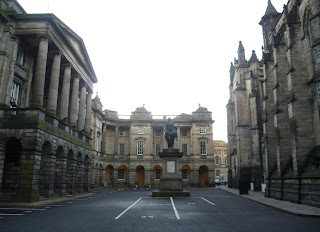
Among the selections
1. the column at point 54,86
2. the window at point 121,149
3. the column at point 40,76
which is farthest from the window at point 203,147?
the column at point 40,76

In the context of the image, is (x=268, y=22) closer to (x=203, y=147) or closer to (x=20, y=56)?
(x=20, y=56)

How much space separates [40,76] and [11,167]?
7.54 metres

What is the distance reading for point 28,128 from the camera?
18.8 m

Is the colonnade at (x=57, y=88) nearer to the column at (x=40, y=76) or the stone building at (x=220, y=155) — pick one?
the column at (x=40, y=76)

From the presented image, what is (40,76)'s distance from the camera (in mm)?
21125

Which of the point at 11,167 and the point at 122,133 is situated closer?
the point at 11,167

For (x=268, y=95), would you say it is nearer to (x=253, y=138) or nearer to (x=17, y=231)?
(x=253, y=138)

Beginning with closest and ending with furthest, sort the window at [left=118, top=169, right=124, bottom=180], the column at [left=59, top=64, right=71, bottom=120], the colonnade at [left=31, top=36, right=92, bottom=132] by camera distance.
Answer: the colonnade at [left=31, top=36, right=92, bottom=132]
the column at [left=59, top=64, right=71, bottom=120]
the window at [left=118, top=169, right=124, bottom=180]

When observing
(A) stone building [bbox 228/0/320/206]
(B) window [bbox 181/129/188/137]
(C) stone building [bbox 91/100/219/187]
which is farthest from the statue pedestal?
(B) window [bbox 181/129/188/137]

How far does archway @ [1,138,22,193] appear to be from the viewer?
20.4 meters

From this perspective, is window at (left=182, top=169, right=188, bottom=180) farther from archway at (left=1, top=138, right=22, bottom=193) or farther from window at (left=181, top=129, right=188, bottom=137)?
archway at (left=1, top=138, right=22, bottom=193)

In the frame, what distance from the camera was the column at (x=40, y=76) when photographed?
2028 cm

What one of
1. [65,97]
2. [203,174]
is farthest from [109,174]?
[65,97]

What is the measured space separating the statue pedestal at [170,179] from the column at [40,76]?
35.3ft
